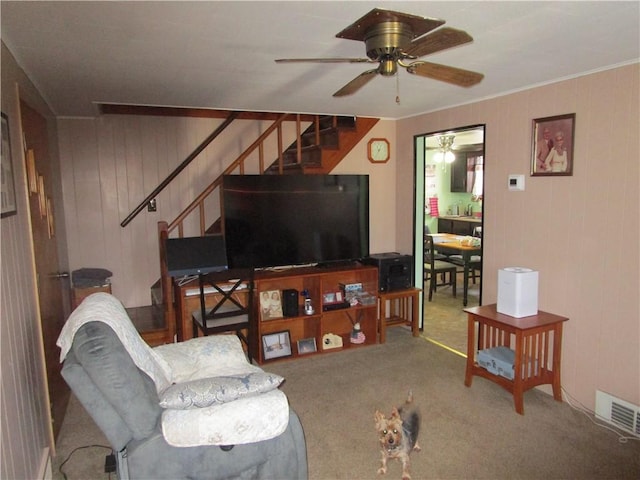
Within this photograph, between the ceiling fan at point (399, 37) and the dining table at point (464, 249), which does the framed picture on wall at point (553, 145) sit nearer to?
the ceiling fan at point (399, 37)

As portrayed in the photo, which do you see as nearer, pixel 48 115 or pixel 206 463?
pixel 206 463

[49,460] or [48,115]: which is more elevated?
[48,115]

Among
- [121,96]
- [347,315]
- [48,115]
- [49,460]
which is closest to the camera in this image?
[49,460]

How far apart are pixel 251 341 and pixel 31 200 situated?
1955 mm

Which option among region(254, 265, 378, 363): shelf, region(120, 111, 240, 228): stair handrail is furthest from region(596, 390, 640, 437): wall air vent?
region(120, 111, 240, 228): stair handrail

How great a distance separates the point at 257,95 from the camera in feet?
11.0

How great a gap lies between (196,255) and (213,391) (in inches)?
76.1

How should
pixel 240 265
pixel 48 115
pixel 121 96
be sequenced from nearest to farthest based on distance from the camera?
pixel 121 96 → pixel 48 115 → pixel 240 265

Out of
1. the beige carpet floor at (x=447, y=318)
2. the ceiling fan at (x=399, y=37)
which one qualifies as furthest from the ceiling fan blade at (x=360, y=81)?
the beige carpet floor at (x=447, y=318)

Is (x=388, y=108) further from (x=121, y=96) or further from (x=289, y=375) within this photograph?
(x=289, y=375)

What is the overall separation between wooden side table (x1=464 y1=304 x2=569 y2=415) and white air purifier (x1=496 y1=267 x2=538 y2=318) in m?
0.05

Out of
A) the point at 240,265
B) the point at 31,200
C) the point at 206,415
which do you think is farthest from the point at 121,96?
the point at 206,415

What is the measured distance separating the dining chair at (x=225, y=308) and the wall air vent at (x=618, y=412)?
2.49m

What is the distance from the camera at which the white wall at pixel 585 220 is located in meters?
2.71
